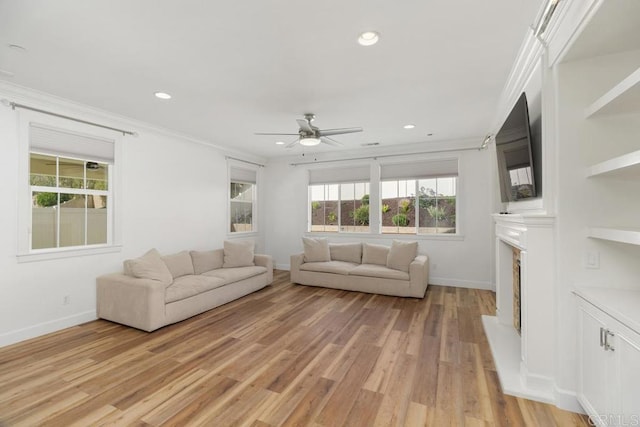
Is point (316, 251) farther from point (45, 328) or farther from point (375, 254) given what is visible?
point (45, 328)

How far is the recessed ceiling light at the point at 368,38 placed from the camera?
2.14 m

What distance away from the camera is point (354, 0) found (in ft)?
5.97

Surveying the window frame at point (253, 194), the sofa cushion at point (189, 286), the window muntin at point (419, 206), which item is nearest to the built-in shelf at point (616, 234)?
the window muntin at point (419, 206)

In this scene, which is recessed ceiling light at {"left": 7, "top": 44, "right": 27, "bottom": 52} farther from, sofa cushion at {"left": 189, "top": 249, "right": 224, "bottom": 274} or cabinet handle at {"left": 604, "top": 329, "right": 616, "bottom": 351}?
cabinet handle at {"left": 604, "top": 329, "right": 616, "bottom": 351}

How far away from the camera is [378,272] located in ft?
15.9

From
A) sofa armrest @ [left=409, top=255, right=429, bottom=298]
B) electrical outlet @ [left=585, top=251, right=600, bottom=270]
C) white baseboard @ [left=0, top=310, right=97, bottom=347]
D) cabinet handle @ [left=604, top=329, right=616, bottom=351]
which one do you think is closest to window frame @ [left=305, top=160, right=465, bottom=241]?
sofa armrest @ [left=409, top=255, right=429, bottom=298]

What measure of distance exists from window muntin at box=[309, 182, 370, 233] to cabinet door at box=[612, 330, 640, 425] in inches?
184

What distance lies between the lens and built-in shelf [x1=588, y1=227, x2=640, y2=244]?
1.52m

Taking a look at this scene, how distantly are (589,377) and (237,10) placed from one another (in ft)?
11.0

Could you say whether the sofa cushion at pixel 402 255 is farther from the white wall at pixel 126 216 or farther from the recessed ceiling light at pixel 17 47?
the recessed ceiling light at pixel 17 47

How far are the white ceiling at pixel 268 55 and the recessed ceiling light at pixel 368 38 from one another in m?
0.05

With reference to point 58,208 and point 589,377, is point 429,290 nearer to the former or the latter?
point 589,377

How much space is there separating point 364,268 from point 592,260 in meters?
3.35

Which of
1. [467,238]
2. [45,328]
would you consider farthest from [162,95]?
[467,238]
